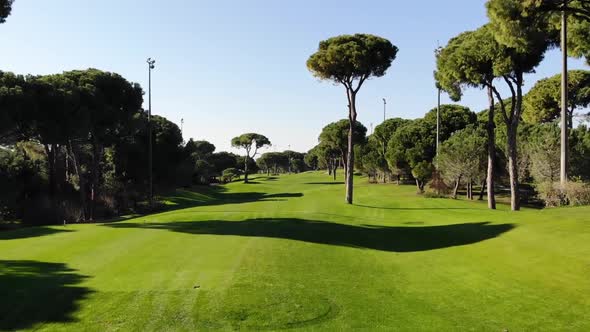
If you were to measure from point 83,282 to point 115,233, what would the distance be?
902 cm

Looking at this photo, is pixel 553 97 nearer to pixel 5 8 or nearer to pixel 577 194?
pixel 577 194

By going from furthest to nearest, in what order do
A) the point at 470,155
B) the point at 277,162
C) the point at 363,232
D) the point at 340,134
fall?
1. the point at 277,162
2. the point at 340,134
3. the point at 470,155
4. the point at 363,232

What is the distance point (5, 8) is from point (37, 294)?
1471cm

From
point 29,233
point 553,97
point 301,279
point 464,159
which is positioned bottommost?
point 29,233

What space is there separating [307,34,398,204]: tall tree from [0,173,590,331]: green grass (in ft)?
57.5

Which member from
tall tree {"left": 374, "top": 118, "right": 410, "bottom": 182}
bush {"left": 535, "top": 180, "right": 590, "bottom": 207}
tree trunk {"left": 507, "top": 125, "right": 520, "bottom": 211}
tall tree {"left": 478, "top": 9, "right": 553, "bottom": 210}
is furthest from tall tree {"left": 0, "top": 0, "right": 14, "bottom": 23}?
tall tree {"left": 374, "top": 118, "right": 410, "bottom": 182}

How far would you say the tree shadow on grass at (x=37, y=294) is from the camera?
836 centimetres

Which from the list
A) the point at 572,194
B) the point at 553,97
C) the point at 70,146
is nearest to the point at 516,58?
the point at 572,194

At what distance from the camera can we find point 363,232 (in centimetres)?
2141

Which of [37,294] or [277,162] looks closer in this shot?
[37,294]

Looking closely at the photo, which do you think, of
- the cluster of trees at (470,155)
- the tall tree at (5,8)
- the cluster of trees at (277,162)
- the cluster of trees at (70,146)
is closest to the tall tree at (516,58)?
the cluster of trees at (470,155)

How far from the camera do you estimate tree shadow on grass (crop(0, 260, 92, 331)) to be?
8.36 metres

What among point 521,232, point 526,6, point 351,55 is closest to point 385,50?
point 351,55

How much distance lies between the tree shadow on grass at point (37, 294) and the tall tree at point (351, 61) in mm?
25444
